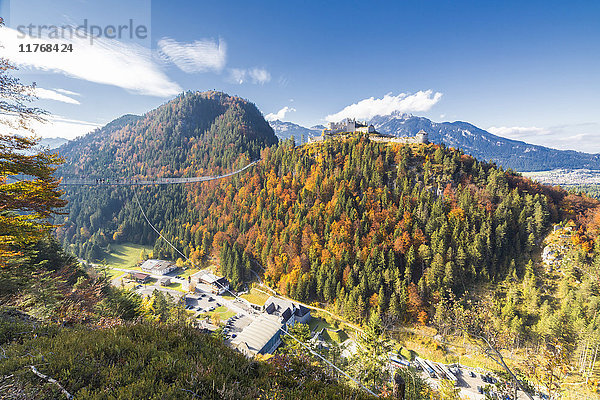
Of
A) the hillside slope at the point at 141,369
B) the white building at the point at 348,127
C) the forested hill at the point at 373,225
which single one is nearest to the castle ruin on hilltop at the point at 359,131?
the white building at the point at 348,127

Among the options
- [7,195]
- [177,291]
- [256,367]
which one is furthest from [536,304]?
[177,291]

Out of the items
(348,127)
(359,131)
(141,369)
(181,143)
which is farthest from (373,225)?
(181,143)

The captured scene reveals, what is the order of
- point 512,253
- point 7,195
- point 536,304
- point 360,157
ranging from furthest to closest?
point 360,157 < point 512,253 < point 536,304 < point 7,195

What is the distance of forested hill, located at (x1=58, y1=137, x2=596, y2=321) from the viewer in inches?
2050

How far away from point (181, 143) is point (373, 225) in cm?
13962

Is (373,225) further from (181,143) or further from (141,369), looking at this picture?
(181,143)

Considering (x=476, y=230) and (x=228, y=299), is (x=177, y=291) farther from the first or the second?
(x=476, y=230)

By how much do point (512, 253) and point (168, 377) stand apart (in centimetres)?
7305

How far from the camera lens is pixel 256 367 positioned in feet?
25.7

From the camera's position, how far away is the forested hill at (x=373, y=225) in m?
52.1

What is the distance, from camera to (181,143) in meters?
152

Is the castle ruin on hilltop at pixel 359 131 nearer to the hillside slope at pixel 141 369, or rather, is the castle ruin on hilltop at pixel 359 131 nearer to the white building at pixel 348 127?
the white building at pixel 348 127

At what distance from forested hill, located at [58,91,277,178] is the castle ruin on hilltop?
40.8m

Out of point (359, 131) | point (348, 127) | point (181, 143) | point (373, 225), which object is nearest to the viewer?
point (373, 225)
